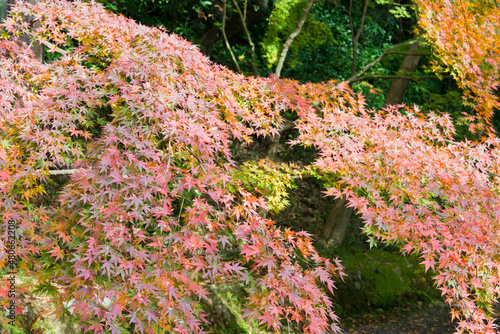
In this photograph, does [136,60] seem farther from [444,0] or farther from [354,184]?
[444,0]

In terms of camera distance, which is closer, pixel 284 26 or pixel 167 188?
pixel 167 188

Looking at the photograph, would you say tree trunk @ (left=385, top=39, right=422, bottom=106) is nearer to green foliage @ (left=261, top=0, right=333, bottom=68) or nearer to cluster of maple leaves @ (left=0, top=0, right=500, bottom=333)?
green foliage @ (left=261, top=0, right=333, bottom=68)

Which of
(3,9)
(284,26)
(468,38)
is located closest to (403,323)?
(468,38)

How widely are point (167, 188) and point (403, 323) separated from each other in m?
4.74

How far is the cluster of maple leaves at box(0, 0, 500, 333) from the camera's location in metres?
1.94

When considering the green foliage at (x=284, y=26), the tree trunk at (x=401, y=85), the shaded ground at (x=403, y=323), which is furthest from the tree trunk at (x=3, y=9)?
the tree trunk at (x=401, y=85)

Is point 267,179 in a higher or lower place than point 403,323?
higher

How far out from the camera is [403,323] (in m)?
5.27

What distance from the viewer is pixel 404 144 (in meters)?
3.04

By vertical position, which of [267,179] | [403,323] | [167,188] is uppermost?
[167,188]

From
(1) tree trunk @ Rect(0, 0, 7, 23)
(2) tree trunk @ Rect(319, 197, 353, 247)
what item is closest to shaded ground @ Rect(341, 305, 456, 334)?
(2) tree trunk @ Rect(319, 197, 353, 247)

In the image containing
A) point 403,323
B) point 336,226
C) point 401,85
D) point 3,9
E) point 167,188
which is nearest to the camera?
point 167,188

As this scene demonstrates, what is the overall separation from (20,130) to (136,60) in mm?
915

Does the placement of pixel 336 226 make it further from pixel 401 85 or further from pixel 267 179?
pixel 267 179
